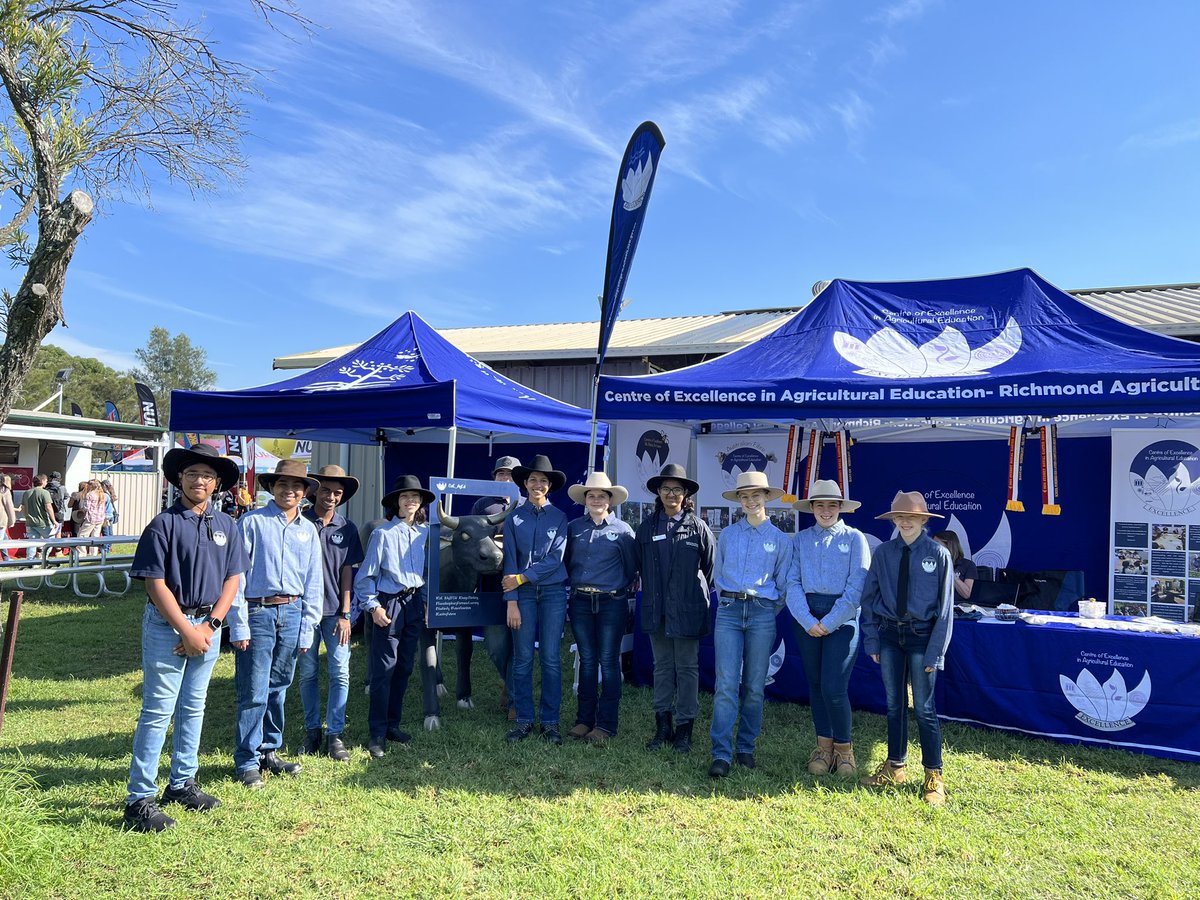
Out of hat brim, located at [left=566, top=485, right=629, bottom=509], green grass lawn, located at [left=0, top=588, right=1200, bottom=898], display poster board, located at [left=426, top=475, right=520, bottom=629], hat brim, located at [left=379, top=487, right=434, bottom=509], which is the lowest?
green grass lawn, located at [left=0, top=588, right=1200, bottom=898]

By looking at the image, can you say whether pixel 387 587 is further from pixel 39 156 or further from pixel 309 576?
pixel 39 156

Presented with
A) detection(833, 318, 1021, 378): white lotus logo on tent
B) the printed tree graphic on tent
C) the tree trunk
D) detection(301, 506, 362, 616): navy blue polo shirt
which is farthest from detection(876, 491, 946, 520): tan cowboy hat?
the printed tree graphic on tent

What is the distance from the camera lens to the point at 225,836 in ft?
11.8

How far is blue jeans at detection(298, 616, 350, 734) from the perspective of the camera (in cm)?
462

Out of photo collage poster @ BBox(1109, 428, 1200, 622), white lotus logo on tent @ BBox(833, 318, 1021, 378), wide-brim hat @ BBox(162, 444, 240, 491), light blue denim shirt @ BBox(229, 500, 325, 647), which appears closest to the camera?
wide-brim hat @ BBox(162, 444, 240, 491)

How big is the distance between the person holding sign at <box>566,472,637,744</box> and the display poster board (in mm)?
656

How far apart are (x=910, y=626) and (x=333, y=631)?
126 inches

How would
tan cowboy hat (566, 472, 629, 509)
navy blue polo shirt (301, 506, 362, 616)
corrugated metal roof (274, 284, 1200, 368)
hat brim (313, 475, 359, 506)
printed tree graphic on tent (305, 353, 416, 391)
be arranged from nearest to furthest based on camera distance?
1. navy blue polo shirt (301, 506, 362, 616)
2. hat brim (313, 475, 359, 506)
3. tan cowboy hat (566, 472, 629, 509)
4. printed tree graphic on tent (305, 353, 416, 391)
5. corrugated metal roof (274, 284, 1200, 368)

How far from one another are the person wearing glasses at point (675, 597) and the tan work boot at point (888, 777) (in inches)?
40.8

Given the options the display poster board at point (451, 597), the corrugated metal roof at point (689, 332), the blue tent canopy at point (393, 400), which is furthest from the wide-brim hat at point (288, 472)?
the corrugated metal roof at point (689, 332)

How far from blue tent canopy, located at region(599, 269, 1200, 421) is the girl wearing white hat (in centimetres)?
116

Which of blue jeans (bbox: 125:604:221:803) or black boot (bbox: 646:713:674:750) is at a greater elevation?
blue jeans (bbox: 125:604:221:803)

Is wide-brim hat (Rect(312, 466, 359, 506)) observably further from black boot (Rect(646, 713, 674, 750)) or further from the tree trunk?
black boot (Rect(646, 713, 674, 750))

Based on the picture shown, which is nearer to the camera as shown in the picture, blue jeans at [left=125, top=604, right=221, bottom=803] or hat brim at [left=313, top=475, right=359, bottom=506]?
blue jeans at [left=125, top=604, right=221, bottom=803]
